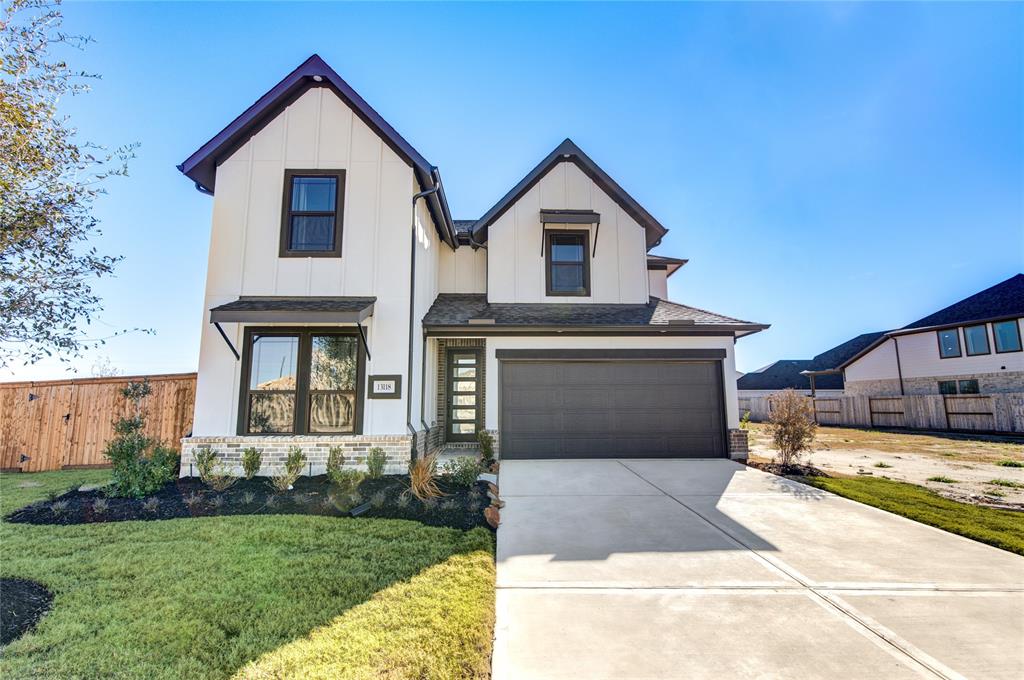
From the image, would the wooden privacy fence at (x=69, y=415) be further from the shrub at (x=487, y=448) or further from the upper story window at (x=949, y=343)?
the upper story window at (x=949, y=343)

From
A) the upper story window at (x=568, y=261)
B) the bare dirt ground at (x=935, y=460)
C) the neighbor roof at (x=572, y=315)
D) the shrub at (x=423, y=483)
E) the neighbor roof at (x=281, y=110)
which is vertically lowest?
the bare dirt ground at (x=935, y=460)

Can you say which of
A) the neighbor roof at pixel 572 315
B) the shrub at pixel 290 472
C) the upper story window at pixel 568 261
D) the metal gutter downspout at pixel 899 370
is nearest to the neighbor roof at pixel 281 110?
the neighbor roof at pixel 572 315

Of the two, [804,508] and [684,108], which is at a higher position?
[684,108]

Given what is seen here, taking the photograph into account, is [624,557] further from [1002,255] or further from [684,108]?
[1002,255]

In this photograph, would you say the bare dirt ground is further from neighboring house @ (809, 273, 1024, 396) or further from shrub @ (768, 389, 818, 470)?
neighboring house @ (809, 273, 1024, 396)

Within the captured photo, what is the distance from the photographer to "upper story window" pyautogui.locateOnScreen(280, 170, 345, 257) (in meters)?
8.69

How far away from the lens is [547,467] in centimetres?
889

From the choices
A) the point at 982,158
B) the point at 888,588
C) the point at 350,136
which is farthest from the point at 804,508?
the point at 982,158

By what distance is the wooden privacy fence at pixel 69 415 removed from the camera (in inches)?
371

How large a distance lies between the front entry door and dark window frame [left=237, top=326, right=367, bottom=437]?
3.52 metres

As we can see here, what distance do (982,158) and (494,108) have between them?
16.2 meters

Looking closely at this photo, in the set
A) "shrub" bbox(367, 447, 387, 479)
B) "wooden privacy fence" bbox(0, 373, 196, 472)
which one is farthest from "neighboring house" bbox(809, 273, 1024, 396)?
"wooden privacy fence" bbox(0, 373, 196, 472)

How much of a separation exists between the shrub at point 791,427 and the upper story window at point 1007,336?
18.1 meters

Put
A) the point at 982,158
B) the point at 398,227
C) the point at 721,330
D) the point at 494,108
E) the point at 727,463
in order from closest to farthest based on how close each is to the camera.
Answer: the point at 398,227 → the point at 727,463 → the point at 721,330 → the point at 494,108 → the point at 982,158
